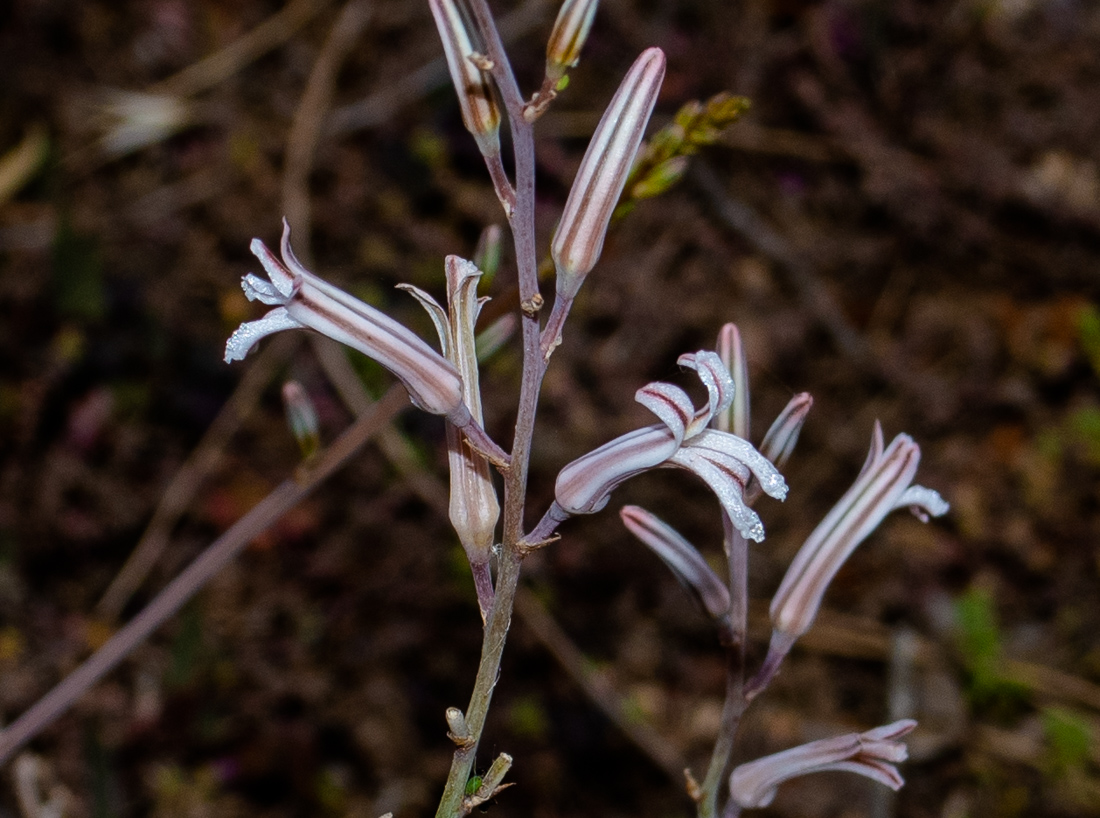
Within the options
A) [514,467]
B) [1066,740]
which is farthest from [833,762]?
[1066,740]

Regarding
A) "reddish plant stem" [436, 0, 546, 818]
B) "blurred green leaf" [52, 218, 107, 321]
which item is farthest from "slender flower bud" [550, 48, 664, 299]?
"blurred green leaf" [52, 218, 107, 321]

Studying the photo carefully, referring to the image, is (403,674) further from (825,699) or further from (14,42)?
(14,42)

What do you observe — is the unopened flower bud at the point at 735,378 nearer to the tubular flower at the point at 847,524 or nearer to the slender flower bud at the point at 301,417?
the tubular flower at the point at 847,524

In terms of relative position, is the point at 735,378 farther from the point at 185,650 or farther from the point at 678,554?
the point at 185,650

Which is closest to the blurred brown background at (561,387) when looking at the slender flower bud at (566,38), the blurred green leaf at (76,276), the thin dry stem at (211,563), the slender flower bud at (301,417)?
the blurred green leaf at (76,276)

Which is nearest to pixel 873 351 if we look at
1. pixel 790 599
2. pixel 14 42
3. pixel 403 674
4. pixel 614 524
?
pixel 614 524

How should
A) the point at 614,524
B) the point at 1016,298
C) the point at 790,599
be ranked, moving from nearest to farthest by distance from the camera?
the point at 790,599
the point at 614,524
the point at 1016,298
